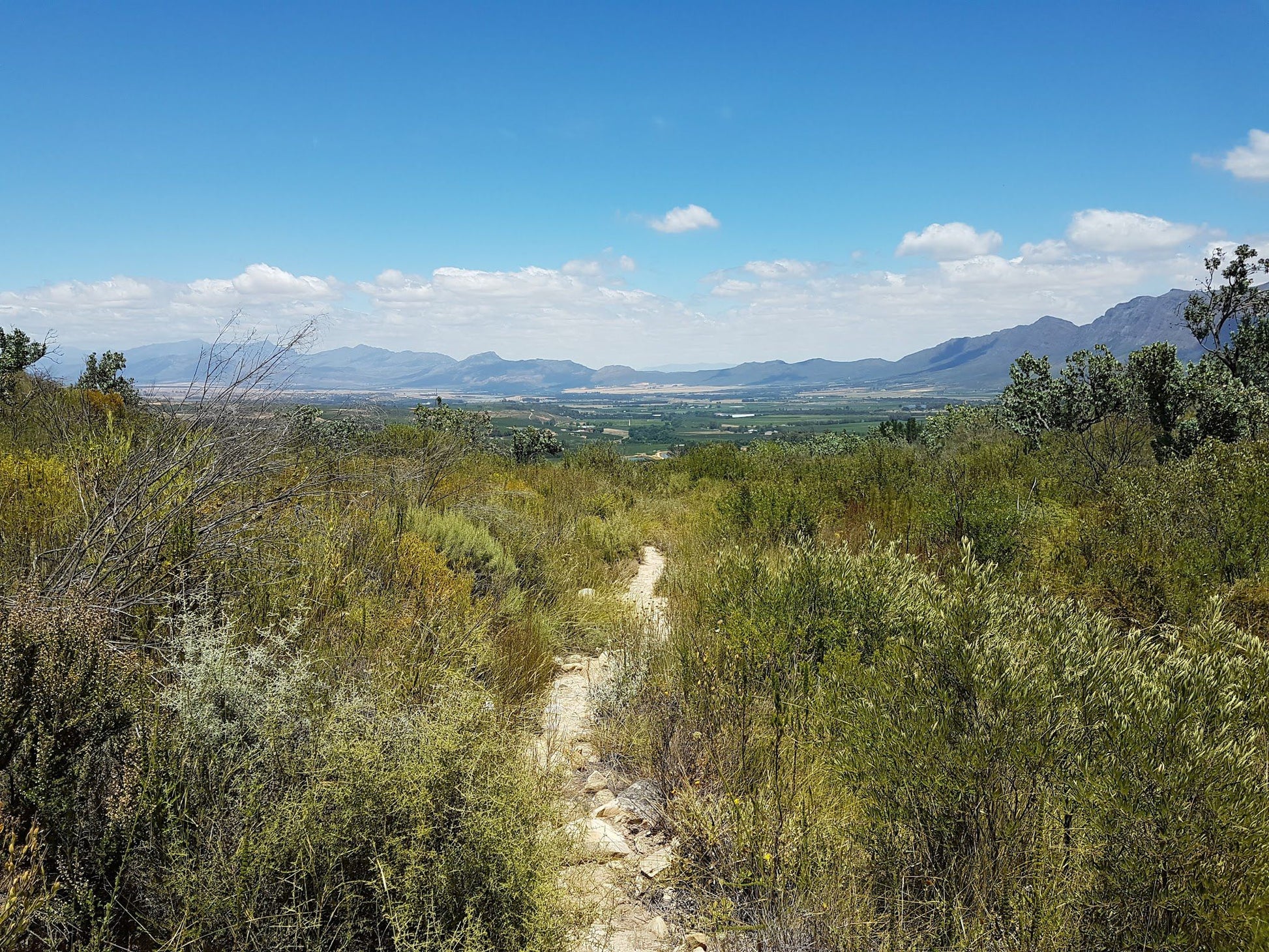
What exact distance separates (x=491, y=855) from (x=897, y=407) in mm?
208047

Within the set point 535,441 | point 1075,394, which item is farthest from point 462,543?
point 535,441

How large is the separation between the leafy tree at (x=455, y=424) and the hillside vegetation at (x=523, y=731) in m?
5.22

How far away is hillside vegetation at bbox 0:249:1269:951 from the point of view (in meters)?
2.07

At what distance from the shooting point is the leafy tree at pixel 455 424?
37.6 ft

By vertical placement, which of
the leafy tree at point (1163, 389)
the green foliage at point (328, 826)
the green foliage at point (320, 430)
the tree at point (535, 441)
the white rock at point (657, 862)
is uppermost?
the leafy tree at point (1163, 389)

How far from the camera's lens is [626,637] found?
18.6 ft

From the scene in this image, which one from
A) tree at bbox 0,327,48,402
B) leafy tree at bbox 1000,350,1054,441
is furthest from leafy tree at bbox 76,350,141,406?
leafy tree at bbox 1000,350,1054,441

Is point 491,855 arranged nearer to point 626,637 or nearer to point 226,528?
point 226,528

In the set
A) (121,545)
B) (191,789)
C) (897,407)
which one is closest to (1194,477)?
(191,789)

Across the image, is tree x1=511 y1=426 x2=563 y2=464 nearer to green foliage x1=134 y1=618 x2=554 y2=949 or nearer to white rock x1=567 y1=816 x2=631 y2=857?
white rock x1=567 y1=816 x2=631 y2=857

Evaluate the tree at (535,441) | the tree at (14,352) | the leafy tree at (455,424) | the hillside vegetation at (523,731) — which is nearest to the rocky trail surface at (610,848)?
the hillside vegetation at (523,731)

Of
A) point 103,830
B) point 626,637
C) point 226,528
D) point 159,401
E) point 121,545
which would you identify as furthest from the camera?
point 626,637

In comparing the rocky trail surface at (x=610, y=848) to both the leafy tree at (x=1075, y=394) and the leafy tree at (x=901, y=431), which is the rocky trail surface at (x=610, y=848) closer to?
the leafy tree at (x=1075, y=394)

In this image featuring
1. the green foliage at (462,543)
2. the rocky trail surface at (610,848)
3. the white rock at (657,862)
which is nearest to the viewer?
the rocky trail surface at (610,848)
